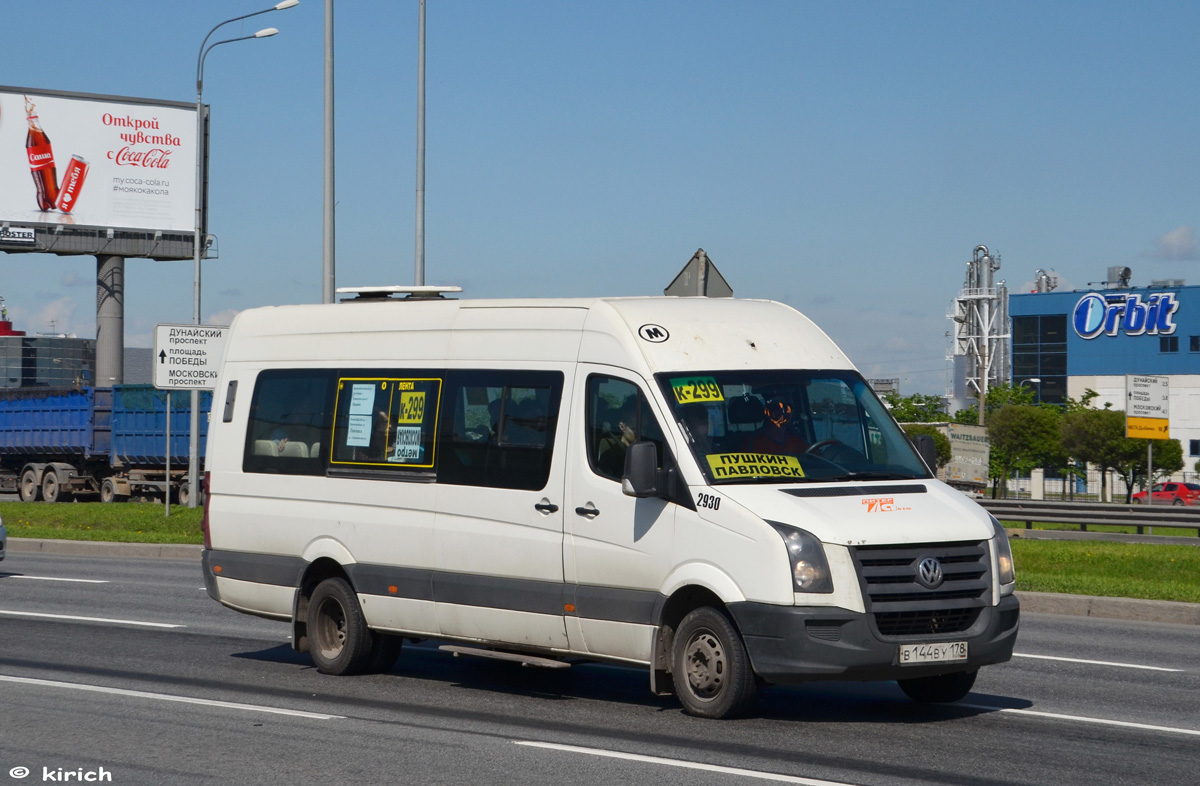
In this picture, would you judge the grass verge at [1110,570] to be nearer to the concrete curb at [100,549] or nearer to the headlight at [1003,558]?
the headlight at [1003,558]

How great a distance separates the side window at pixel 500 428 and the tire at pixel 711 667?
1.42 m

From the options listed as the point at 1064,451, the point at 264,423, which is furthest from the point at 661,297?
the point at 1064,451

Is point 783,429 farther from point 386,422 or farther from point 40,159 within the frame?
point 40,159

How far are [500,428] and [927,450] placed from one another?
273cm

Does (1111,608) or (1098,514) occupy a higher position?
(1111,608)

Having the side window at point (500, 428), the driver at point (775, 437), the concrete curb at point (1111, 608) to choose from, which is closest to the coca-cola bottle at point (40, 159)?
the concrete curb at point (1111, 608)

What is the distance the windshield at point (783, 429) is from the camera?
334 inches

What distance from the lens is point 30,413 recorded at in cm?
4012

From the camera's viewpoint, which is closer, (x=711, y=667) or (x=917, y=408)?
(x=711, y=667)

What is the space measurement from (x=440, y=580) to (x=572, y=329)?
6.09ft

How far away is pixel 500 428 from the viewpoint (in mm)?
9469

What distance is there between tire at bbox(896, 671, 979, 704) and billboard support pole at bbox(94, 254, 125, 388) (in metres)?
49.0

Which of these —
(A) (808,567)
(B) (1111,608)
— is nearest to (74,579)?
(B) (1111,608)

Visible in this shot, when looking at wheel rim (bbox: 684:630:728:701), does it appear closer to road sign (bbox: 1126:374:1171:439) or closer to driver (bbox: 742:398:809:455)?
driver (bbox: 742:398:809:455)
